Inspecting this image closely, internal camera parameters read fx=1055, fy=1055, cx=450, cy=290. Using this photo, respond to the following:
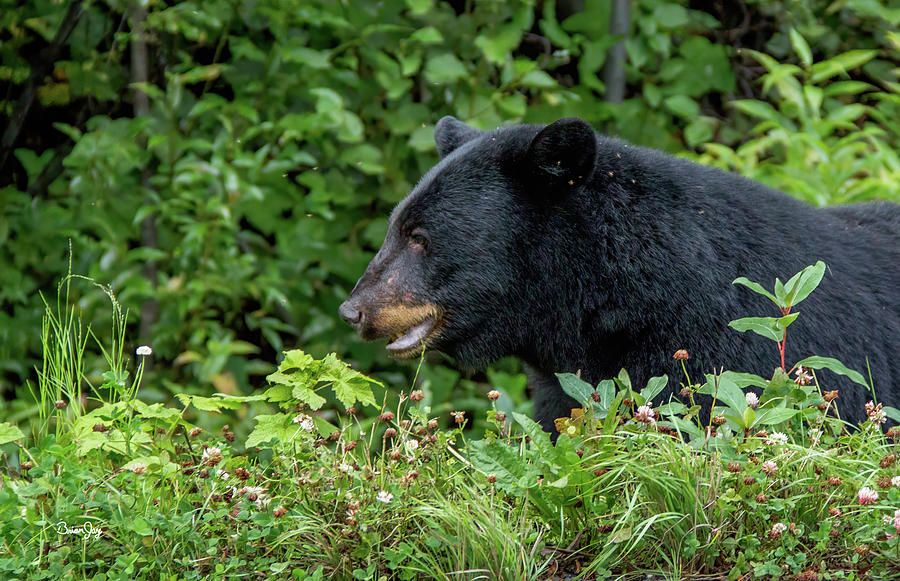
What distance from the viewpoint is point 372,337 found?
11.5ft

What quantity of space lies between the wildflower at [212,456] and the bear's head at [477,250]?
106cm

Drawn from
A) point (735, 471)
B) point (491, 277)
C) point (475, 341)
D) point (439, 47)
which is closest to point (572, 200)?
point (491, 277)

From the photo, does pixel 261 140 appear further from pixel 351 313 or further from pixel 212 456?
pixel 212 456

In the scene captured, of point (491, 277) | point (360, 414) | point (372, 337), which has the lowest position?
point (360, 414)

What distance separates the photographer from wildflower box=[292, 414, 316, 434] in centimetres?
240

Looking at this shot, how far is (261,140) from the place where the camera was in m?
6.07

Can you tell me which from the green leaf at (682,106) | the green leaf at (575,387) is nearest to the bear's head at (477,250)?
the green leaf at (575,387)

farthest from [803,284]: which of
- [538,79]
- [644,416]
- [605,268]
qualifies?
[538,79]

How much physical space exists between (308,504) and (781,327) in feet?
3.86

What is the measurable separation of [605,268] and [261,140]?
333cm

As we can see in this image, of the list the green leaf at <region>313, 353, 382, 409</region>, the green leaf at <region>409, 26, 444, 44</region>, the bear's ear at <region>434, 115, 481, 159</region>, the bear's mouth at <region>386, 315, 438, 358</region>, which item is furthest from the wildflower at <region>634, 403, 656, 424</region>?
the green leaf at <region>409, 26, 444, 44</region>

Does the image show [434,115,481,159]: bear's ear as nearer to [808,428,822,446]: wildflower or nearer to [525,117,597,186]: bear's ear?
[525,117,597,186]: bear's ear

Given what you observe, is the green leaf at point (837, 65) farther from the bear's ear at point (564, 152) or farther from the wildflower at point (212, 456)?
the wildflower at point (212, 456)

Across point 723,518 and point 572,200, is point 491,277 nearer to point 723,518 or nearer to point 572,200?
point 572,200
